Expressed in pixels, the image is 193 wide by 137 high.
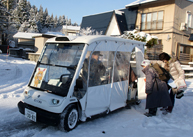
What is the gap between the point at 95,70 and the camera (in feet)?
14.8

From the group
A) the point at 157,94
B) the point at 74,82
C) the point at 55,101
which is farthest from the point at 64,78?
the point at 157,94

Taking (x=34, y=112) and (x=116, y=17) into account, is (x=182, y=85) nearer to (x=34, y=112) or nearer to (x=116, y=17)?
(x=34, y=112)

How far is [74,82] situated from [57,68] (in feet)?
2.66

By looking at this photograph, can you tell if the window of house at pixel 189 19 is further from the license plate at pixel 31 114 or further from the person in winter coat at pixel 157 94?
the license plate at pixel 31 114

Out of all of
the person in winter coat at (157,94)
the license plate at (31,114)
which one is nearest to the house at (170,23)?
the person in winter coat at (157,94)

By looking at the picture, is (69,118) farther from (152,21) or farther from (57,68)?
(152,21)

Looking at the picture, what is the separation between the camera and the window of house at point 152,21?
1833 cm

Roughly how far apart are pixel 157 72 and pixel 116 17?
→ 15.9m

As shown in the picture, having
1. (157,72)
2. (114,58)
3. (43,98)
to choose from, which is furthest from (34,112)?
(157,72)

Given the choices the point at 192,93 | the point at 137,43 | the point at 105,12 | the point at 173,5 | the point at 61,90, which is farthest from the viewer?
the point at 105,12

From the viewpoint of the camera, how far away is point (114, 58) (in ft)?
16.7

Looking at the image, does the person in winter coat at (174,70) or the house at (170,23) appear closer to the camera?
the person in winter coat at (174,70)

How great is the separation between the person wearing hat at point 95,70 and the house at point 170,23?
15233mm

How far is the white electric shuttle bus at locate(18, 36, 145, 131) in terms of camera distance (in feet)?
12.5
